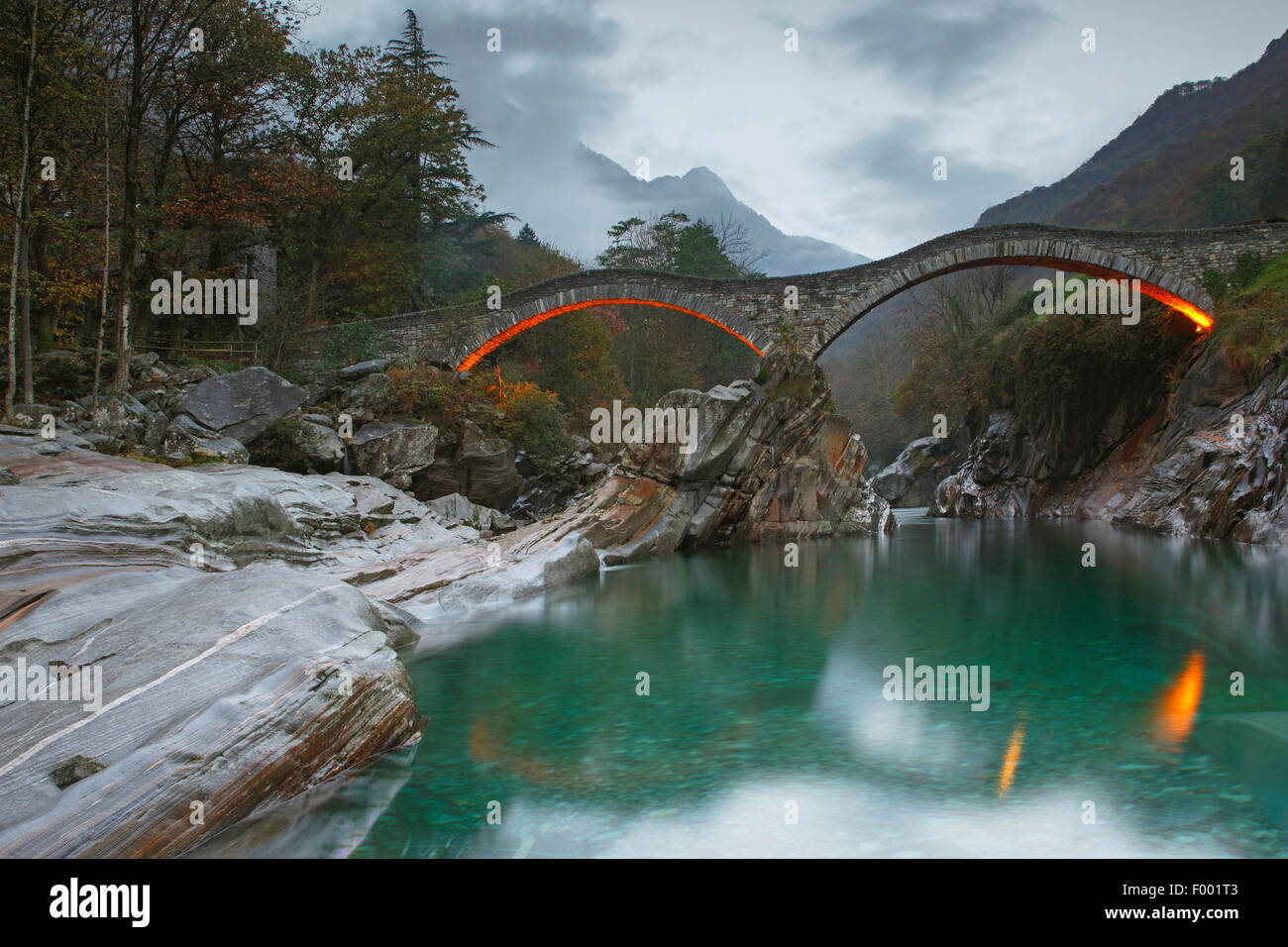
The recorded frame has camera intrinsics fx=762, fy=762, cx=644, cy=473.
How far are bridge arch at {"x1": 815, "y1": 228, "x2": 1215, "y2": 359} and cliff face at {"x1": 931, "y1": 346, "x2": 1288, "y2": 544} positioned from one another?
2689 millimetres

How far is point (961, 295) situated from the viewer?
39219mm

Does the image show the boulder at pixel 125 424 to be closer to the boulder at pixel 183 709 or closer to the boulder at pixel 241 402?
the boulder at pixel 241 402

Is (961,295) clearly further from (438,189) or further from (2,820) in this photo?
(2,820)

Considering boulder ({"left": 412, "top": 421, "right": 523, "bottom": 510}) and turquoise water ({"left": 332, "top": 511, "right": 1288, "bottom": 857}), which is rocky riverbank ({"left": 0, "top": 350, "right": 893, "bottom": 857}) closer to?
turquoise water ({"left": 332, "top": 511, "right": 1288, "bottom": 857})

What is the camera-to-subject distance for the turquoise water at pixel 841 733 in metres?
3.96

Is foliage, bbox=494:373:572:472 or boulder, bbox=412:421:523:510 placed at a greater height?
foliage, bbox=494:373:572:472

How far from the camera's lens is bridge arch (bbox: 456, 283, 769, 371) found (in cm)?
2769

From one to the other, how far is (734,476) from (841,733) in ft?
41.3

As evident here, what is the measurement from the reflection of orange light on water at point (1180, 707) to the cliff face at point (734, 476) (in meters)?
9.89

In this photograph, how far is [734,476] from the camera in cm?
1795

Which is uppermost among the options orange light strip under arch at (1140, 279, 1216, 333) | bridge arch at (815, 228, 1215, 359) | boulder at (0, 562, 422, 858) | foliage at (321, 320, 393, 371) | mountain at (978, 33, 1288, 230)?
mountain at (978, 33, 1288, 230)

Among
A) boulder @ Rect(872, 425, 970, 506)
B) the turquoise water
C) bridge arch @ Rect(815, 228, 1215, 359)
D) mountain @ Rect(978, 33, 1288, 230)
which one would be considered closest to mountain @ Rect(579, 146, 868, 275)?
mountain @ Rect(978, 33, 1288, 230)

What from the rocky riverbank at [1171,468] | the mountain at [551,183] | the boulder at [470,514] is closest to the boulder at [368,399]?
the boulder at [470,514]

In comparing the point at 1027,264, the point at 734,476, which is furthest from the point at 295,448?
the point at 1027,264
